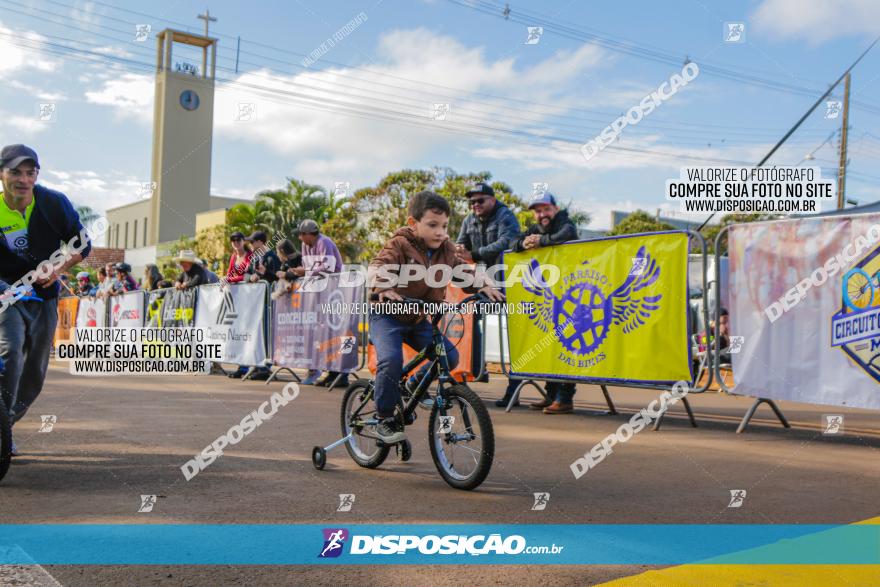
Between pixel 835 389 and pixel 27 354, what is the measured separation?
6162 millimetres

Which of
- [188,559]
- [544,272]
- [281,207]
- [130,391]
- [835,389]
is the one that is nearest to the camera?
[188,559]

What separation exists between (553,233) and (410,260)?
401 centimetres

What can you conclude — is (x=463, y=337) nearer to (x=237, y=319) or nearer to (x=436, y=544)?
(x=237, y=319)

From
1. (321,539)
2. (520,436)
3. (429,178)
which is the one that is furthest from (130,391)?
(429,178)

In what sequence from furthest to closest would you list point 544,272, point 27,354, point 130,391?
point 130,391
point 544,272
point 27,354

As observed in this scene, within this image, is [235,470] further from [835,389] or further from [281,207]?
[281,207]

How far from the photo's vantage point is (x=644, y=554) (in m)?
3.25

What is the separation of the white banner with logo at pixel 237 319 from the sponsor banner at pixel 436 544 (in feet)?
31.3

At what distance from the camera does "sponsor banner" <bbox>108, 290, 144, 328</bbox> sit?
17.7 meters

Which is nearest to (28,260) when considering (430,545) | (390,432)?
(390,432)

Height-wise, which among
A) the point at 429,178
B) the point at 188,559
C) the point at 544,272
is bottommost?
the point at 188,559

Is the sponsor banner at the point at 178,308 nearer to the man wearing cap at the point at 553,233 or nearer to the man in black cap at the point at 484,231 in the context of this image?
the man in black cap at the point at 484,231

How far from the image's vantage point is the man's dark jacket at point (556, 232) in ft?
28.2

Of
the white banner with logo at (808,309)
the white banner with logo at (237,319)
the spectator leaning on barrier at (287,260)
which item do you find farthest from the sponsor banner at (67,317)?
the white banner with logo at (808,309)
